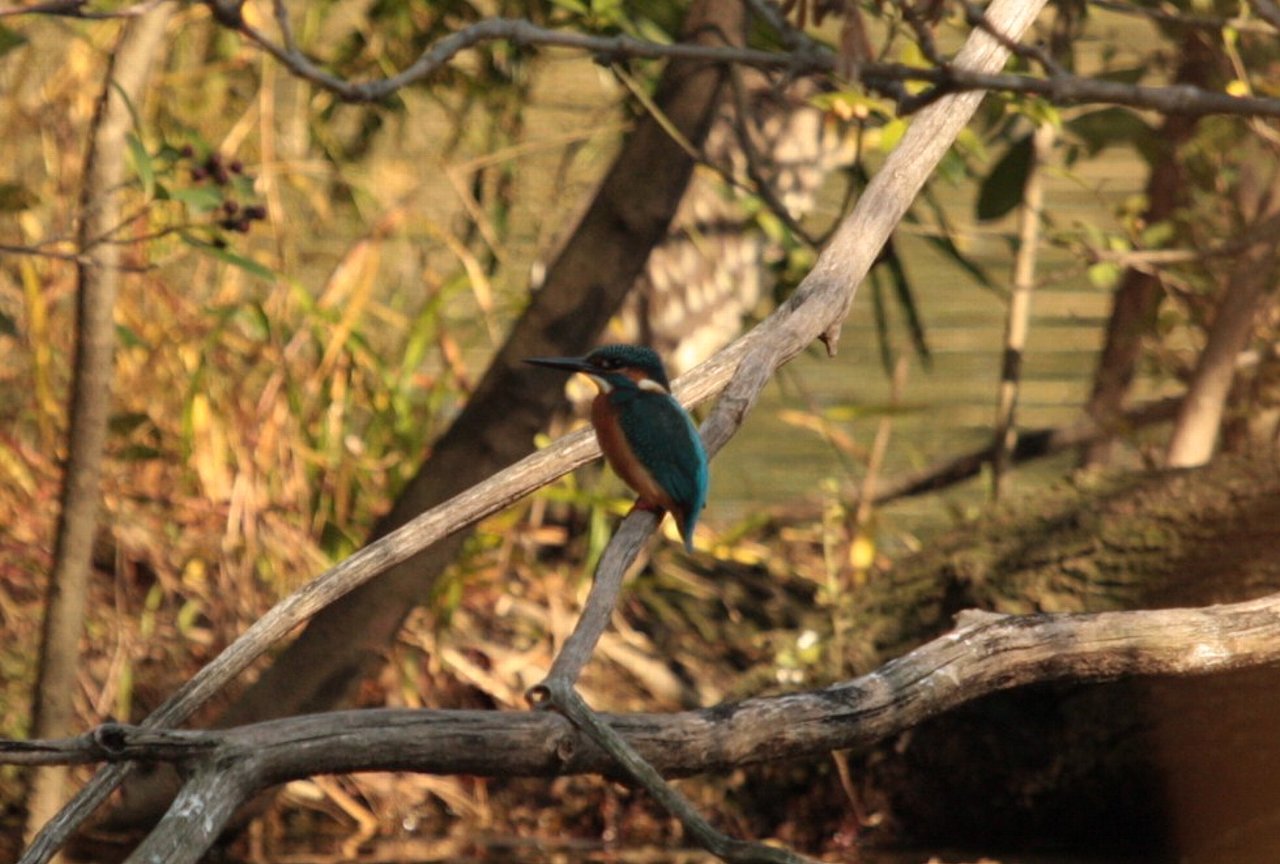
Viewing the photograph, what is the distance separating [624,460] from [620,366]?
0.19m

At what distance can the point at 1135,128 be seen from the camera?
4.83 meters

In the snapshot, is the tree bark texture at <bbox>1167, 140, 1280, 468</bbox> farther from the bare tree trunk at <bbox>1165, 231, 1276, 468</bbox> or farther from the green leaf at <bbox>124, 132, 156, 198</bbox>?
the green leaf at <bbox>124, 132, 156, 198</bbox>

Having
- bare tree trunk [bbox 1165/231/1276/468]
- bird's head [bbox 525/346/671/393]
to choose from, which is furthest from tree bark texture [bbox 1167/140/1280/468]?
bird's head [bbox 525/346/671/393]

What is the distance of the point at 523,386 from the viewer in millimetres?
3965

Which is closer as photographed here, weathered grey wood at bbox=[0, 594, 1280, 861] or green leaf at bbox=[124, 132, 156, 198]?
weathered grey wood at bbox=[0, 594, 1280, 861]

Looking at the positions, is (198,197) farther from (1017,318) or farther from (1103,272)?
(1017,318)

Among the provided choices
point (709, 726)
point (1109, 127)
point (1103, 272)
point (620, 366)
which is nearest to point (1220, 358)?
point (1103, 272)

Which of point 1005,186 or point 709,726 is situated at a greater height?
point 1005,186

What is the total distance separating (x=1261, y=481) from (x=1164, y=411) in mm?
1280

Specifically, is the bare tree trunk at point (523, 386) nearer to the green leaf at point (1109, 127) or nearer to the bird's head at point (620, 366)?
the bird's head at point (620, 366)

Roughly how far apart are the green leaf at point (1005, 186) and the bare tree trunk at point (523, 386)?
4.36 feet

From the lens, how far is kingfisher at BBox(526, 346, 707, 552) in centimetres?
252

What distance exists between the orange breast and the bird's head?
0.15ft

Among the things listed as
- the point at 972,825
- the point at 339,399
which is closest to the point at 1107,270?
the point at 972,825
